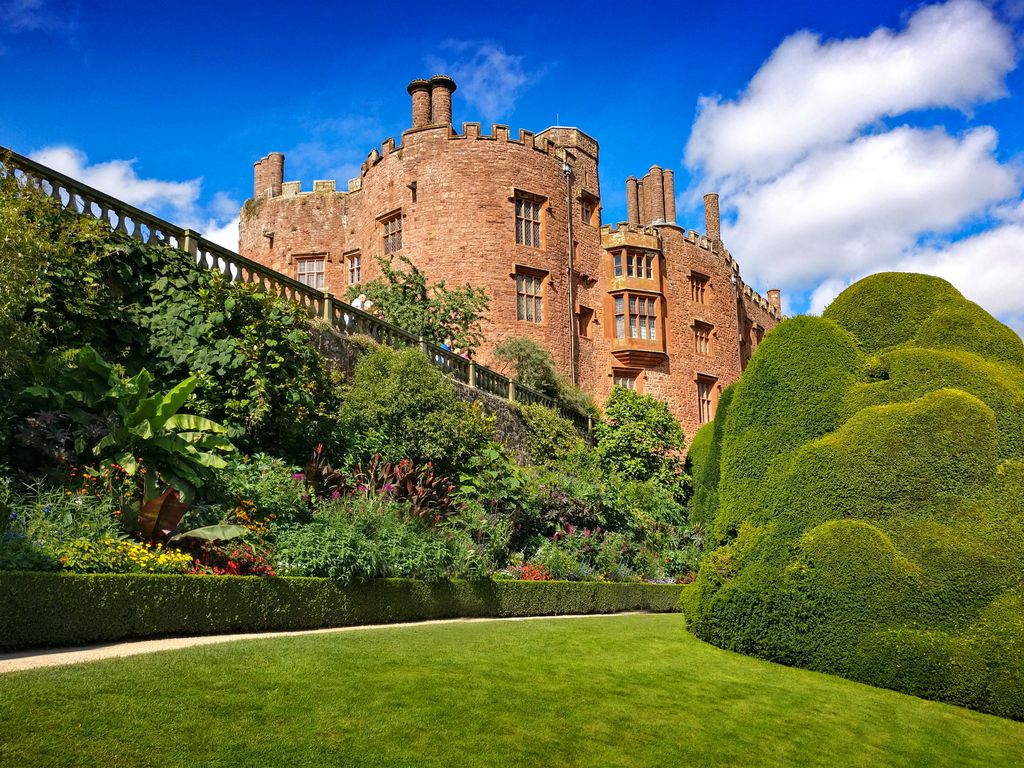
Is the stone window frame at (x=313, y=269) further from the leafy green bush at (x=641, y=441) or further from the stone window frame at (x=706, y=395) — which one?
the stone window frame at (x=706, y=395)

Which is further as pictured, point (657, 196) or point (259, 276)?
point (657, 196)

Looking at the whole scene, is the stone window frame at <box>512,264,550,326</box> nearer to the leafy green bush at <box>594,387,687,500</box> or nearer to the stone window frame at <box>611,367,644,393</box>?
the leafy green bush at <box>594,387,687,500</box>

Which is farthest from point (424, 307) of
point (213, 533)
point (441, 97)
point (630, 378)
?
point (213, 533)

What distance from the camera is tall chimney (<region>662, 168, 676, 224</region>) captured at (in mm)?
39188

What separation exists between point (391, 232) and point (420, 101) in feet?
16.5

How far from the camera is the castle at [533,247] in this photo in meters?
30.1

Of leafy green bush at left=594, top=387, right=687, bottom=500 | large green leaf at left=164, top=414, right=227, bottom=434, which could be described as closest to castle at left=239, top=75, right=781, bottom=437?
leafy green bush at left=594, top=387, right=687, bottom=500

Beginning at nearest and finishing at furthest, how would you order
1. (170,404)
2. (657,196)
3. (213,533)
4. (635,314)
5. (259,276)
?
(213,533) → (170,404) → (259,276) → (635,314) → (657,196)

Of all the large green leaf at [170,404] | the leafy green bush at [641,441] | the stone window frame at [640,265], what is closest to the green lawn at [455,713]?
the large green leaf at [170,404]

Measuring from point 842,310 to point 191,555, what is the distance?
329 inches

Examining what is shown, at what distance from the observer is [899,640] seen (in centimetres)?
798

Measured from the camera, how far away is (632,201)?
131 feet

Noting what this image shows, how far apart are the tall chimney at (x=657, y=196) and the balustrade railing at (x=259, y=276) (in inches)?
649

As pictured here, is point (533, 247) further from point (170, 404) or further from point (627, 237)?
point (170, 404)
